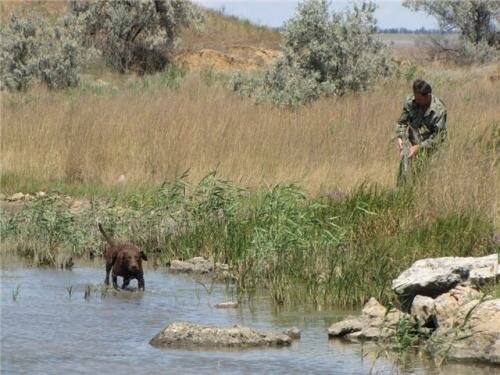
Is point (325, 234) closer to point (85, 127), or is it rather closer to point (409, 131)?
point (409, 131)

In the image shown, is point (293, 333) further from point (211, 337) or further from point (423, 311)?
point (423, 311)

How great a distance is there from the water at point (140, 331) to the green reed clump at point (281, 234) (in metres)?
0.42

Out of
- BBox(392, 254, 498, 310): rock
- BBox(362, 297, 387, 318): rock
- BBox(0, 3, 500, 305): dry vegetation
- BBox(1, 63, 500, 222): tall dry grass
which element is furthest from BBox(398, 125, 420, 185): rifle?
BBox(362, 297, 387, 318): rock

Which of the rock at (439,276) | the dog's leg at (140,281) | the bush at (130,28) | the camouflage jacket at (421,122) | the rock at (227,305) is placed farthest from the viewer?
the bush at (130,28)

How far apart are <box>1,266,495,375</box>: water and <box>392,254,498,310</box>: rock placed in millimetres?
647

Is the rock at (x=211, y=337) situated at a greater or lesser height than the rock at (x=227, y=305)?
greater

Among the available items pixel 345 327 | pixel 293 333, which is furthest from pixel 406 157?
pixel 293 333

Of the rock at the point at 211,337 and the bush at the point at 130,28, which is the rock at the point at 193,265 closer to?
the rock at the point at 211,337

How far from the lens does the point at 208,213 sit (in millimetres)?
13016

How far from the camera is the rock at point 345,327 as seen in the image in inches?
352

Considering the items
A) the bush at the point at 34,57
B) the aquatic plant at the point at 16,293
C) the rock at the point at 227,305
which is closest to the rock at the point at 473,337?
the rock at the point at 227,305

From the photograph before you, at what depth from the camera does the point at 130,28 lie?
1585 inches

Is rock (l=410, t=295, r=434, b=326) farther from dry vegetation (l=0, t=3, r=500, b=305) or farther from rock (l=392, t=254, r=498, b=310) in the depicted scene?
dry vegetation (l=0, t=3, r=500, b=305)

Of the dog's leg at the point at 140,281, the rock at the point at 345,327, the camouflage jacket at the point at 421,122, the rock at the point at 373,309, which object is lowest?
the dog's leg at the point at 140,281
